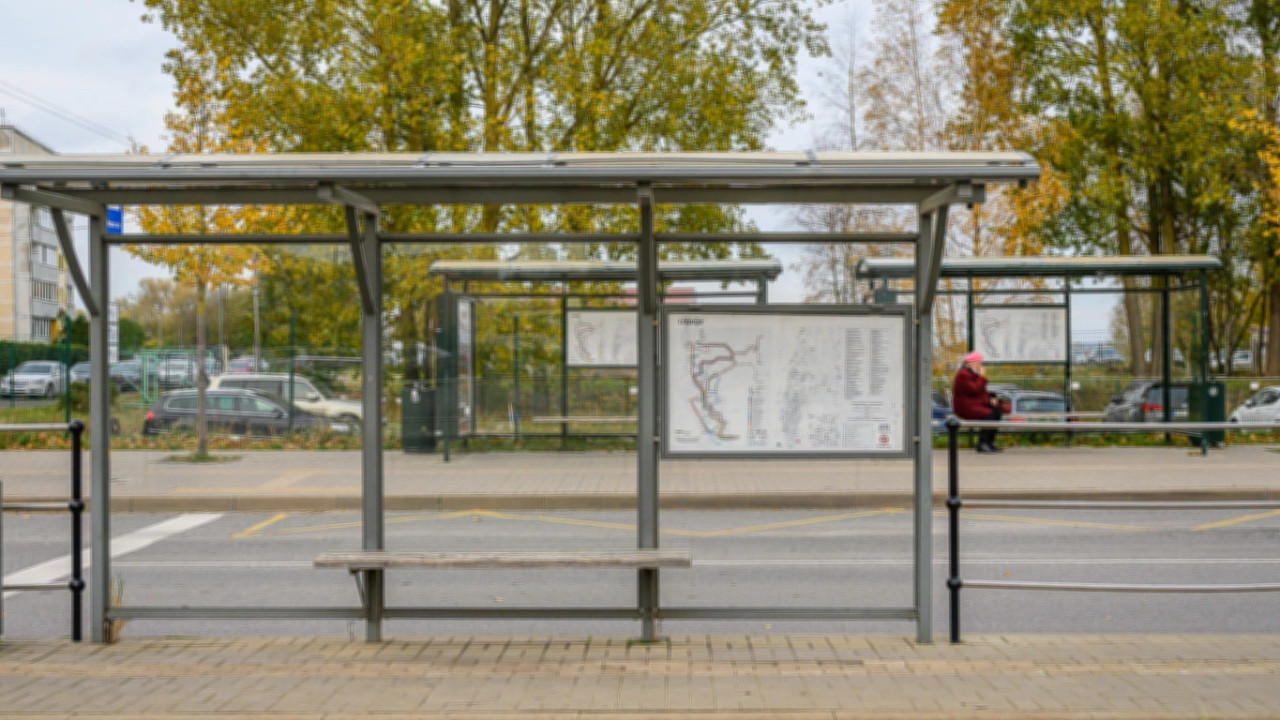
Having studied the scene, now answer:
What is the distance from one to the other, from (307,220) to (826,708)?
16789 mm

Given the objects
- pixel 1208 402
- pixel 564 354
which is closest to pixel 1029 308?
pixel 1208 402

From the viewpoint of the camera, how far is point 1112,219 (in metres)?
31.2

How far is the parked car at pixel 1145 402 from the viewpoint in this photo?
754 inches

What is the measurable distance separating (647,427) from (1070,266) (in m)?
14.1

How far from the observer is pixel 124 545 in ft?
34.9

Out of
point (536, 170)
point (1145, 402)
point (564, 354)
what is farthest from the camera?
point (1145, 402)

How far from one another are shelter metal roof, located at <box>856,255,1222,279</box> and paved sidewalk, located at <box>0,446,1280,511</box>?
2830mm

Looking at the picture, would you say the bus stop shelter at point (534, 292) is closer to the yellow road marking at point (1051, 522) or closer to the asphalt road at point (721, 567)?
the asphalt road at point (721, 567)


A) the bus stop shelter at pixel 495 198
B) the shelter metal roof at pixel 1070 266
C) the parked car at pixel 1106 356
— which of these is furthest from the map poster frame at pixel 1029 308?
the bus stop shelter at pixel 495 198

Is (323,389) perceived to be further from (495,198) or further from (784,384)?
(784,384)

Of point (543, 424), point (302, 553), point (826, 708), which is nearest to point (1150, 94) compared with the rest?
point (543, 424)

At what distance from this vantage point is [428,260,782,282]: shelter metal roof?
1163cm

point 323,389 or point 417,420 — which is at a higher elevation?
point 323,389

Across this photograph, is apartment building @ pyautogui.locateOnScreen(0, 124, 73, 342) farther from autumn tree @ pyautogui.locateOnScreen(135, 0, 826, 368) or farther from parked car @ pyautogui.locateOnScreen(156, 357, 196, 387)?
parked car @ pyautogui.locateOnScreen(156, 357, 196, 387)
